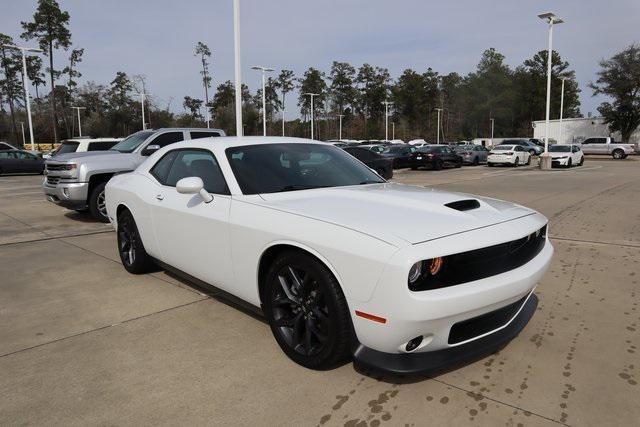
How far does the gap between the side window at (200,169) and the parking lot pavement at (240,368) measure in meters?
1.08

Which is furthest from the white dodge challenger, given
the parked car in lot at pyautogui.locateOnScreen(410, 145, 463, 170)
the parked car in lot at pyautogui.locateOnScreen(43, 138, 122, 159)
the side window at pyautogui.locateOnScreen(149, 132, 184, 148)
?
the parked car in lot at pyautogui.locateOnScreen(410, 145, 463, 170)

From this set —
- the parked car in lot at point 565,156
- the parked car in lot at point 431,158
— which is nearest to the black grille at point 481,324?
the parked car in lot at point 431,158

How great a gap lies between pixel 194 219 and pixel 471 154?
93.6ft

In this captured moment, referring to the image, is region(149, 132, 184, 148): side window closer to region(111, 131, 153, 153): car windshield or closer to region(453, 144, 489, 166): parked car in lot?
region(111, 131, 153, 153): car windshield

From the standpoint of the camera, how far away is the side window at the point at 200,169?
12.4 ft

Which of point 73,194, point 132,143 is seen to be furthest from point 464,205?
point 132,143

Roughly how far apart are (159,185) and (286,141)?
132cm

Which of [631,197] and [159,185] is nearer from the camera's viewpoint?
[159,185]

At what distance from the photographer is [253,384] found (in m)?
2.87

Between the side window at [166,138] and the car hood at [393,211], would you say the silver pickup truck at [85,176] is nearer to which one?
the side window at [166,138]

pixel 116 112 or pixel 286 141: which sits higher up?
pixel 116 112

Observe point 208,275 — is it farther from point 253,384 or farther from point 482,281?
point 482,281

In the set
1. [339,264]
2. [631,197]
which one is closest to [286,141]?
[339,264]

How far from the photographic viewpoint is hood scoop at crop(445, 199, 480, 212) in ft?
10.3
